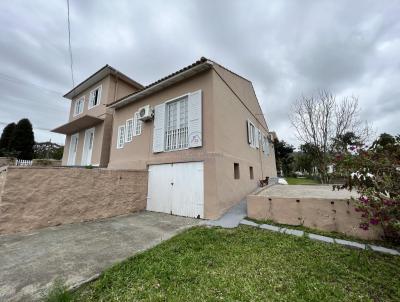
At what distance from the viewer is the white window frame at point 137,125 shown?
1009 cm

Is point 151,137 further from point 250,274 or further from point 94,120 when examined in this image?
point 250,274

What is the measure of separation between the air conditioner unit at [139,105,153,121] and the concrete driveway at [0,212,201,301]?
5.16 meters

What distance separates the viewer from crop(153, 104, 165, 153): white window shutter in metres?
8.80

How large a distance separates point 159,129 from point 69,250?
594 centimetres

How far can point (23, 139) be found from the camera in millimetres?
23484

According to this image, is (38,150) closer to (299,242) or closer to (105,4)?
(105,4)

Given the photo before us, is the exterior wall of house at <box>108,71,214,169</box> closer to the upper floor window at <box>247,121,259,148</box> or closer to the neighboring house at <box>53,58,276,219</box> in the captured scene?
the neighboring house at <box>53,58,276,219</box>

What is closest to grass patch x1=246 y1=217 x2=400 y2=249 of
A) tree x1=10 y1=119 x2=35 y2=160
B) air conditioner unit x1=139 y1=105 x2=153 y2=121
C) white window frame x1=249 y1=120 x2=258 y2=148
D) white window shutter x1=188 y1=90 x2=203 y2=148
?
white window shutter x1=188 y1=90 x2=203 y2=148

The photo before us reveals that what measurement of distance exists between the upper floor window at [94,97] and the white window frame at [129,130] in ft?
17.2

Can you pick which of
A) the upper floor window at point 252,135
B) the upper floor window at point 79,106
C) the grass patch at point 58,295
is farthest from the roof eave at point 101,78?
the grass patch at point 58,295

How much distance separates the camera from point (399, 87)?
9.64 m

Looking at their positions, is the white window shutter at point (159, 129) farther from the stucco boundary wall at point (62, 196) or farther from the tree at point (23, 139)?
the tree at point (23, 139)

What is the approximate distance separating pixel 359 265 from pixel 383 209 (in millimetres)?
1212

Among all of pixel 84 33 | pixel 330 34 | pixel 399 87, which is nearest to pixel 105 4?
pixel 84 33
